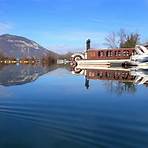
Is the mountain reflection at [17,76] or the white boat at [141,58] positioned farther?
the white boat at [141,58]

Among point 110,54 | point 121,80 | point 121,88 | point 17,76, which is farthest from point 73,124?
point 110,54

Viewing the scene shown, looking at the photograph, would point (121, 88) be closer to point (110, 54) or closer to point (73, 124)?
point (73, 124)

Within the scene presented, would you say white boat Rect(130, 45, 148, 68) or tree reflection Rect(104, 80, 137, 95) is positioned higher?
white boat Rect(130, 45, 148, 68)

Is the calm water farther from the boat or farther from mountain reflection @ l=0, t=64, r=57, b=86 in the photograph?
the boat

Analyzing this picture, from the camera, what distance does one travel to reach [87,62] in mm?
116062

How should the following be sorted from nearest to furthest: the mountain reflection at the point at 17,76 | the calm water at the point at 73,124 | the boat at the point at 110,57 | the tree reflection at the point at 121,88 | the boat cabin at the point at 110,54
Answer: the calm water at the point at 73,124 < the tree reflection at the point at 121,88 < the mountain reflection at the point at 17,76 < the boat at the point at 110,57 < the boat cabin at the point at 110,54

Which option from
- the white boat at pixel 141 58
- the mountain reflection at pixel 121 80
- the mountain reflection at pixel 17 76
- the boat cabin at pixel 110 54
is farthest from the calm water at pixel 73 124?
the boat cabin at pixel 110 54

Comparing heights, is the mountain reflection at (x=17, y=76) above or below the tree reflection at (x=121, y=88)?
below

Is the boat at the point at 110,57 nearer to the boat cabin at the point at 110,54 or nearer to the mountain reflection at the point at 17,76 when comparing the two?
the boat cabin at the point at 110,54

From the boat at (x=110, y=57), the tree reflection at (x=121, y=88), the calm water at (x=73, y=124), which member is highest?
the boat at (x=110, y=57)

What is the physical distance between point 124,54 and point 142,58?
27033 millimetres

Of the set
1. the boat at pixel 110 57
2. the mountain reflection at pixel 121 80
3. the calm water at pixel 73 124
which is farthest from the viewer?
the boat at pixel 110 57

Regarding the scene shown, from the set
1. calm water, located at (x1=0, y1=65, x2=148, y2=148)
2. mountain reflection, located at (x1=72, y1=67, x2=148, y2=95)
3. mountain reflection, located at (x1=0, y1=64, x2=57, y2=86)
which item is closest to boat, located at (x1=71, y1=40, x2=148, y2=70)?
mountain reflection, located at (x1=0, y1=64, x2=57, y2=86)

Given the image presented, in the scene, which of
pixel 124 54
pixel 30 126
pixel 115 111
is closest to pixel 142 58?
pixel 124 54
